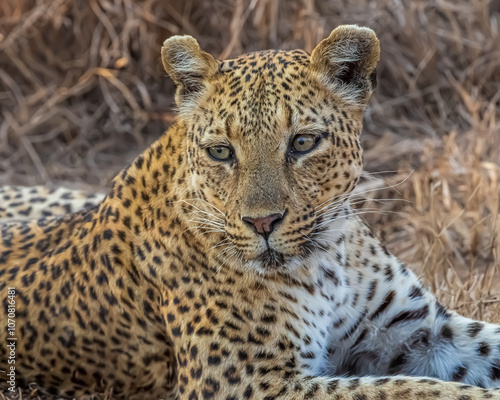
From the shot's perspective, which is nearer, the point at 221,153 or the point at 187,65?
the point at 221,153

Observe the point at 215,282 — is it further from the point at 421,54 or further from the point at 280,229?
the point at 421,54

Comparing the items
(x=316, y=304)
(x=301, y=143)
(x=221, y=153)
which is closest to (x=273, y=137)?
(x=301, y=143)

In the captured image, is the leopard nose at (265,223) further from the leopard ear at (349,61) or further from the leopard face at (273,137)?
the leopard ear at (349,61)

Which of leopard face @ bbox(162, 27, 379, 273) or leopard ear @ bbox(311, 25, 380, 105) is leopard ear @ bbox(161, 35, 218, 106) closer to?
leopard face @ bbox(162, 27, 379, 273)

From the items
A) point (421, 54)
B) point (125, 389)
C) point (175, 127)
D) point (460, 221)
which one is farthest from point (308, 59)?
point (421, 54)

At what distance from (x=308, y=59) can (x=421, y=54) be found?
4610mm

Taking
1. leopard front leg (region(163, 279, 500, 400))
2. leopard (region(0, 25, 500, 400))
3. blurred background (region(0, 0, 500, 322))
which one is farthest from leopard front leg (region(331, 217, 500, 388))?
blurred background (region(0, 0, 500, 322))

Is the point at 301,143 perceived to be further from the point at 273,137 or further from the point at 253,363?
the point at 253,363

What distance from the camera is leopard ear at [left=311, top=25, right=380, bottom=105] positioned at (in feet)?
13.6

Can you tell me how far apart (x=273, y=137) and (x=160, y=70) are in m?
5.24

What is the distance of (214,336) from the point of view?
4.18 metres

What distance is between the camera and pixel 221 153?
13.4 feet

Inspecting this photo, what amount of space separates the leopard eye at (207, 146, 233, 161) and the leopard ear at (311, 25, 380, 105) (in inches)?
22.2

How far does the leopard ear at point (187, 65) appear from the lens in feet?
14.0
